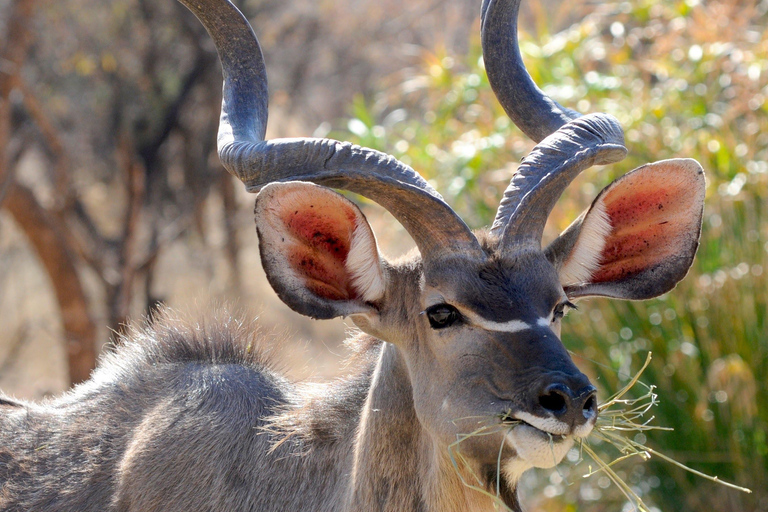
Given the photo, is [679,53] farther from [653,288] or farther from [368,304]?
[368,304]

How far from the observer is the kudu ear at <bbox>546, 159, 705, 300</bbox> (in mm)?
3064

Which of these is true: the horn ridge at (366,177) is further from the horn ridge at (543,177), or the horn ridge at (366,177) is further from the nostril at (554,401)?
the nostril at (554,401)

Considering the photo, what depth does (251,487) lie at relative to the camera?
10.7ft

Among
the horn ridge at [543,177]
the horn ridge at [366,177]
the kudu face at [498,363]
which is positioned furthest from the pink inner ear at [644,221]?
the horn ridge at [366,177]

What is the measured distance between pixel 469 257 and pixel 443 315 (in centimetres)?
20

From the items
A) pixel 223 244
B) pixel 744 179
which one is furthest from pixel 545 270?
pixel 223 244

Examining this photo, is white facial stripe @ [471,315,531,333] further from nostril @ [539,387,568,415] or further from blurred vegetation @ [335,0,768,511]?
blurred vegetation @ [335,0,768,511]

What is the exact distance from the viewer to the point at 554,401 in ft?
8.03

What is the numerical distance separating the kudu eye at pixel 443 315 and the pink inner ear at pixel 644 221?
0.70 meters

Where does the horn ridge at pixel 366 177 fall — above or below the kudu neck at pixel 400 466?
above

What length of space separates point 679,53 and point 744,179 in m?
1.39

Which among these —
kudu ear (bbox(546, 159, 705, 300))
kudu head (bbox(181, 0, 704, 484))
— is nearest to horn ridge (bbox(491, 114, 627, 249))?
kudu head (bbox(181, 0, 704, 484))

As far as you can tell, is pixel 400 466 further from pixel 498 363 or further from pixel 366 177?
pixel 366 177

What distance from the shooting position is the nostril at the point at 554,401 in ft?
7.98
